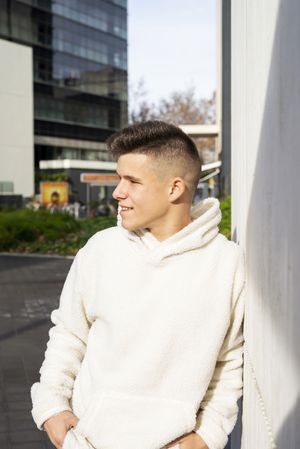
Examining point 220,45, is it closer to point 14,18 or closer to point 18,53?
point 18,53

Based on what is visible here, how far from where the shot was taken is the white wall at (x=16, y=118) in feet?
190

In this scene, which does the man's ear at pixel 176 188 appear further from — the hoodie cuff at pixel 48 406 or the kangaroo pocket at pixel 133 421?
the hoodie cuff at pixel 48 406

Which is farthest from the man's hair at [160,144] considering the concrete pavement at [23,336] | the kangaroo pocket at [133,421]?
the concrete pavement at [23,336]

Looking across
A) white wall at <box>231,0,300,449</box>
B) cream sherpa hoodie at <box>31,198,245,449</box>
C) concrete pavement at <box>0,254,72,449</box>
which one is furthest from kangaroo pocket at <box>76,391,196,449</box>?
concrete pavement at <box>0,254,72,449</box>

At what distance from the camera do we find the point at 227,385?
2.03 m

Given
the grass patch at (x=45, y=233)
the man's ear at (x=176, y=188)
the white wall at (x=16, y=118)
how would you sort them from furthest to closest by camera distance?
the white wall at (x=16, y=118) → the grass patch at (x=45, y=233) → the man's ear at (x=176, y=188)

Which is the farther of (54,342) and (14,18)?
(14,18)

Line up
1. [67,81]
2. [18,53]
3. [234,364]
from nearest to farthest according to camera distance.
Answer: [234,364]
[18,53]
[67,81]

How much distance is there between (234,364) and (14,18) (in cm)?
7035

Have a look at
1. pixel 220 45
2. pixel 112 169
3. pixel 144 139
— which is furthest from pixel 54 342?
pixel 112 169

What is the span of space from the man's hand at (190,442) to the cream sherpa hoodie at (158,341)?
0.08 ft

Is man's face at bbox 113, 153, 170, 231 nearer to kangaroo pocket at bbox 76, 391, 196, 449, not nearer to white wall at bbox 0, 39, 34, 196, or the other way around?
kangaroo pocket at bbox 76, 391, 196, 449

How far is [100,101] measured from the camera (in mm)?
77062

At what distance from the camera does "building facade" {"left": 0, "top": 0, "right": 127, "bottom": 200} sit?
2699 inches
